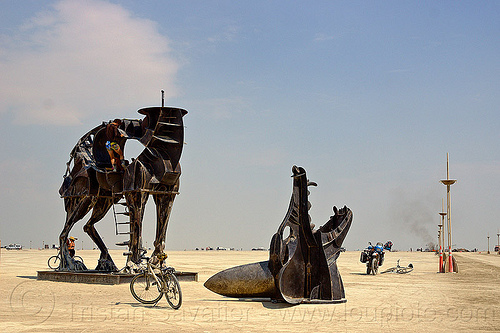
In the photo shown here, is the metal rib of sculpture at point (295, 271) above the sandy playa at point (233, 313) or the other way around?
above

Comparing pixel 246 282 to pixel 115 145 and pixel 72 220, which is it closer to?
pixel 115 145

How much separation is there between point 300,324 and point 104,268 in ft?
41.8

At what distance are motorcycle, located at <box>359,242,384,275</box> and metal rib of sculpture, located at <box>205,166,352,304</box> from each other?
1402 cm

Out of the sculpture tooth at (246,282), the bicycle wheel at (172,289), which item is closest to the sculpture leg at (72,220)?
the sculpture tooth at (246,282)

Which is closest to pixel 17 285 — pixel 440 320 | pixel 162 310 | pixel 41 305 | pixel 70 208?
pixel 70 208

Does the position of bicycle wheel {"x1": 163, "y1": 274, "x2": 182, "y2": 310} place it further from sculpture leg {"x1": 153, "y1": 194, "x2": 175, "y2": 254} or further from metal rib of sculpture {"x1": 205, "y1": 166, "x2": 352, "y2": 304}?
sculpture leg {"x1": 153, "y1": 194, "x2": 175, "y2": 254}

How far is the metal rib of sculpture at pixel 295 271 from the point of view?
48.6 feet

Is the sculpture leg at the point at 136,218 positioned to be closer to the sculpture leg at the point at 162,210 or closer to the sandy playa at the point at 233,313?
the sculpture leg at the point at 162,210

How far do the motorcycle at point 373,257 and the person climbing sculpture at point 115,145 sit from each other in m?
13.6

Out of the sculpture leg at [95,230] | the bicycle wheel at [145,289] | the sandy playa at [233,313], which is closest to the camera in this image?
the sandy playa at [233,313]

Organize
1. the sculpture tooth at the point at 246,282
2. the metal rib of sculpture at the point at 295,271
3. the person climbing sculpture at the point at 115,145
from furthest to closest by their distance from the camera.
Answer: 1. the person climbing sculpture at the point at 115,145
2. the sculpture tooth at the point at 246,282
3. the metal rib of sculpture at the point at 295,271

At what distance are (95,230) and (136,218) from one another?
367 centimetres

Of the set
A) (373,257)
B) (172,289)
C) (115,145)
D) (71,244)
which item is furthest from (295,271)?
(373,257)

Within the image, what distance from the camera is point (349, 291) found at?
19.4 metres
